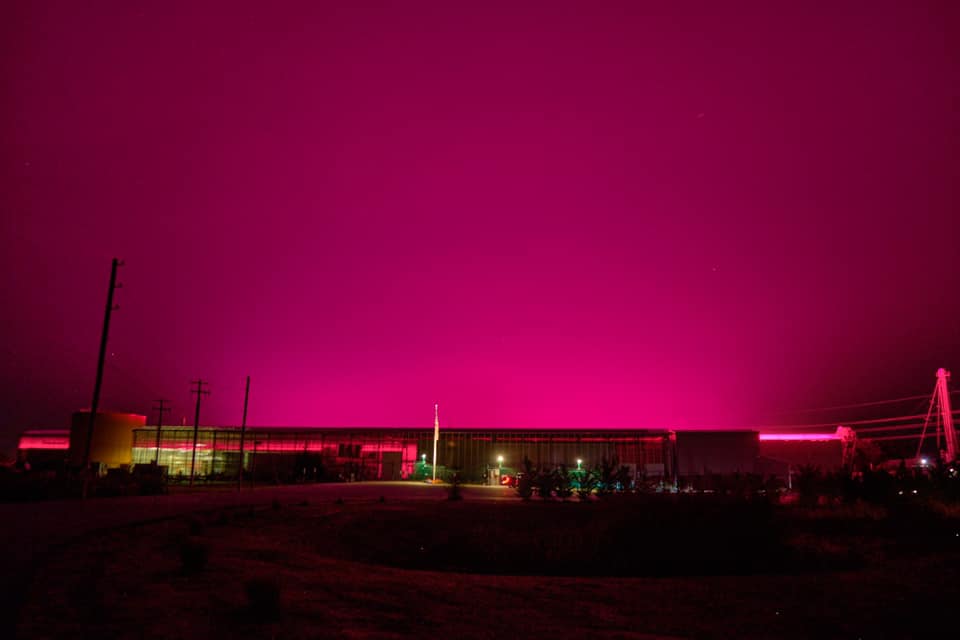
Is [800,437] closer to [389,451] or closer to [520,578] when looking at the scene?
[389,451]

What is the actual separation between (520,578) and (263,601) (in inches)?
230

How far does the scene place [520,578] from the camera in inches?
516

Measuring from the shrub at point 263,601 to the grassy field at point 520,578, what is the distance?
17 mm

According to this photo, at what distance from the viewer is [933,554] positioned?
51.6 ft

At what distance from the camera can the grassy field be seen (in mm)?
8570

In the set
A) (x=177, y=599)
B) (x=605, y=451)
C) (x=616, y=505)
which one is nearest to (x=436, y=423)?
(x=605, y=451)

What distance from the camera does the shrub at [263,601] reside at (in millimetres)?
8375

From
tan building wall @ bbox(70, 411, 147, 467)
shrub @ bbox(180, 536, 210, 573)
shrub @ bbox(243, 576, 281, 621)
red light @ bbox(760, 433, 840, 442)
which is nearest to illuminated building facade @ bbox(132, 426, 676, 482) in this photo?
tan building wall @ bbox(70, 411, 147, 467)

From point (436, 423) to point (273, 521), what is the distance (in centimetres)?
3446

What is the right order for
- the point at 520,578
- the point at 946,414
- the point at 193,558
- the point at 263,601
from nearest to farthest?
the point at 263,601 → the point at 193,558 → the point at 520,578 → the point at 946,414

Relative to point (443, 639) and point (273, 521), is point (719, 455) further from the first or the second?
point (443, 639)

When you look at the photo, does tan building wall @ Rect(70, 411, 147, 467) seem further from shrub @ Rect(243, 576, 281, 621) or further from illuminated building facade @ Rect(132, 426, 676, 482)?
shrub @ Rect(243, 576, 281, 621)

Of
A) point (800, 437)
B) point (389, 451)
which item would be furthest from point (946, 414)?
point (389, 451)

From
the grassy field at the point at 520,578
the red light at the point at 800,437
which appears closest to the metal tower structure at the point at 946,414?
the red light at the point at 800,437
